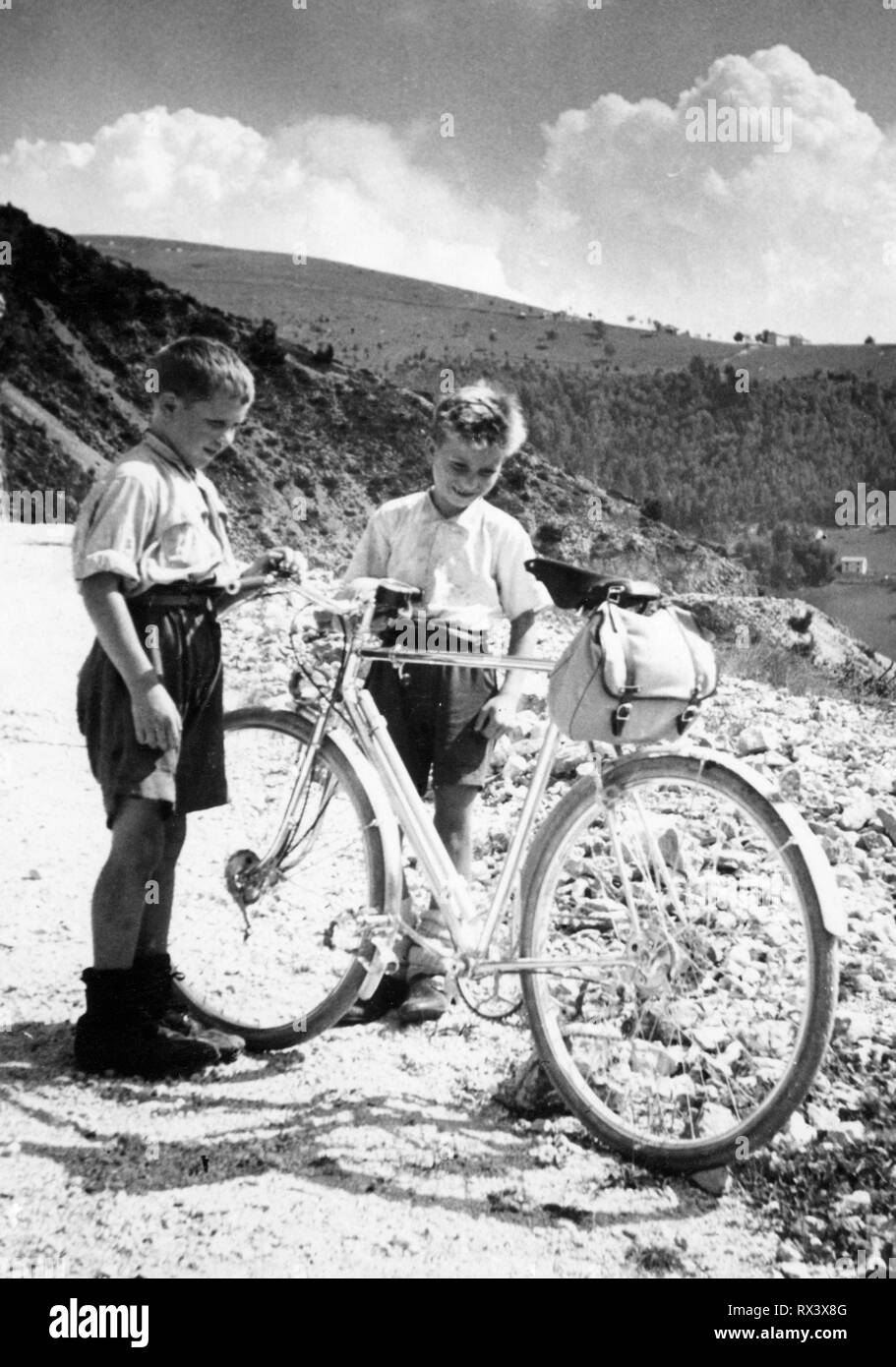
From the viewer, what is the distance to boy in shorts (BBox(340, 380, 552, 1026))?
2818 millimetres

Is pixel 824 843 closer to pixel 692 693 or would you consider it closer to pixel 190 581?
pixel 692 693

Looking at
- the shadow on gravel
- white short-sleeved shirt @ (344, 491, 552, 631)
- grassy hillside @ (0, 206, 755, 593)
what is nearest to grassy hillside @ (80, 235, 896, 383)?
grassy hillside @ (0, 206, 755, 593)

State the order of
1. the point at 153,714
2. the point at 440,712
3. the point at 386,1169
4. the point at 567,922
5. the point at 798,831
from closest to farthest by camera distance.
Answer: the point at 798,831
the point at 386,1169
the point at 153,714
the point at 440,712
the point at 567,922

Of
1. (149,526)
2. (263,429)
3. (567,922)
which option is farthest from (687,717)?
(263,429)

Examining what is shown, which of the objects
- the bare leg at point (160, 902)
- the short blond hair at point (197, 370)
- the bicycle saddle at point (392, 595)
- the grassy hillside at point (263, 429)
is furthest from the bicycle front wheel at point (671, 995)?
the grassy hillside at point (263, 429)

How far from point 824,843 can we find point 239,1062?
238cm

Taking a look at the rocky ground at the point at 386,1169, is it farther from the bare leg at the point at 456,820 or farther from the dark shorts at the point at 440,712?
the dark shorts at the point at 440,712

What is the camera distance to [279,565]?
257 centimetres

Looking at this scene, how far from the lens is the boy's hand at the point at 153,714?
239cm

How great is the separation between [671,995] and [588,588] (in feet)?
2.78

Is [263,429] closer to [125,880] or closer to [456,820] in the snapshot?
[456,820]

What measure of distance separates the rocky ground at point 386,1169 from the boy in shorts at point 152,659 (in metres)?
0.16

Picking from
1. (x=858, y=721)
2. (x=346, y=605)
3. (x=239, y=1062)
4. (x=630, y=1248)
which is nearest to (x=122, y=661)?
(x=346, y=605)

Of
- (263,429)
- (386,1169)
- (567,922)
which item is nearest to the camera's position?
(386,1169)
